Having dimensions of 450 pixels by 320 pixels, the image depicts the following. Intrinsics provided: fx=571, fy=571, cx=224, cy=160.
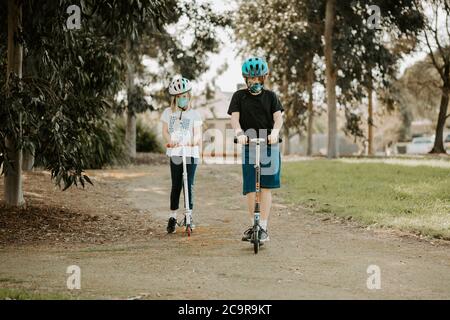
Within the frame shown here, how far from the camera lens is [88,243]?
774 centimetres

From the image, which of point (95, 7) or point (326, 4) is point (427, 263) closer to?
point (95, 7)

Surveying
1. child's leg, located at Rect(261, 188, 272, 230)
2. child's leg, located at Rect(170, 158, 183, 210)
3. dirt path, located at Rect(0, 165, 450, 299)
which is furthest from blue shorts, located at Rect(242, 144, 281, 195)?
child's leg, located at Rect(170, 158, 183, 210)

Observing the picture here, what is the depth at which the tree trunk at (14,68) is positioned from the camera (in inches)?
350

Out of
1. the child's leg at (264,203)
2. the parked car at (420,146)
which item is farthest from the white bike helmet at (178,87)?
the parked car at (420,146)

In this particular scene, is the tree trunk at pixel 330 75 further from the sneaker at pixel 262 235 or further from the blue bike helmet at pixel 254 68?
the sneaker at pixel 262 235

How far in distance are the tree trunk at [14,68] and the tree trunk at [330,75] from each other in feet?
56.7

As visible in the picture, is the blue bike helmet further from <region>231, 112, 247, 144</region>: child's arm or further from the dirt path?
the dirt path

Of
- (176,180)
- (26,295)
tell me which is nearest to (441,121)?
(176,180)

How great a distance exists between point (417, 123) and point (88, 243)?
233 feet

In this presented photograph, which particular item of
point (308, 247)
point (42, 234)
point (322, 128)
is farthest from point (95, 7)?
point (322, 128)

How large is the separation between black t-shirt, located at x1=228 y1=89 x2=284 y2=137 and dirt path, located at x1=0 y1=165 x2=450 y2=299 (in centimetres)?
152

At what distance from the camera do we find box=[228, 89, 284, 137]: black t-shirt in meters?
6.98

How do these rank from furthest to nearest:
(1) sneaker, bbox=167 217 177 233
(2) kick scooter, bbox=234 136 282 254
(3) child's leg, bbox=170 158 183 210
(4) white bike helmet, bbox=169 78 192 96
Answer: (1) sneaker, bbox=167 217 177 233 → (3) child's leg, bbox=170 158 183 210 → (4) white bike helmet, bbox=169 78 192 96 → (2) kick scooter, bbox=234 136 282 254
